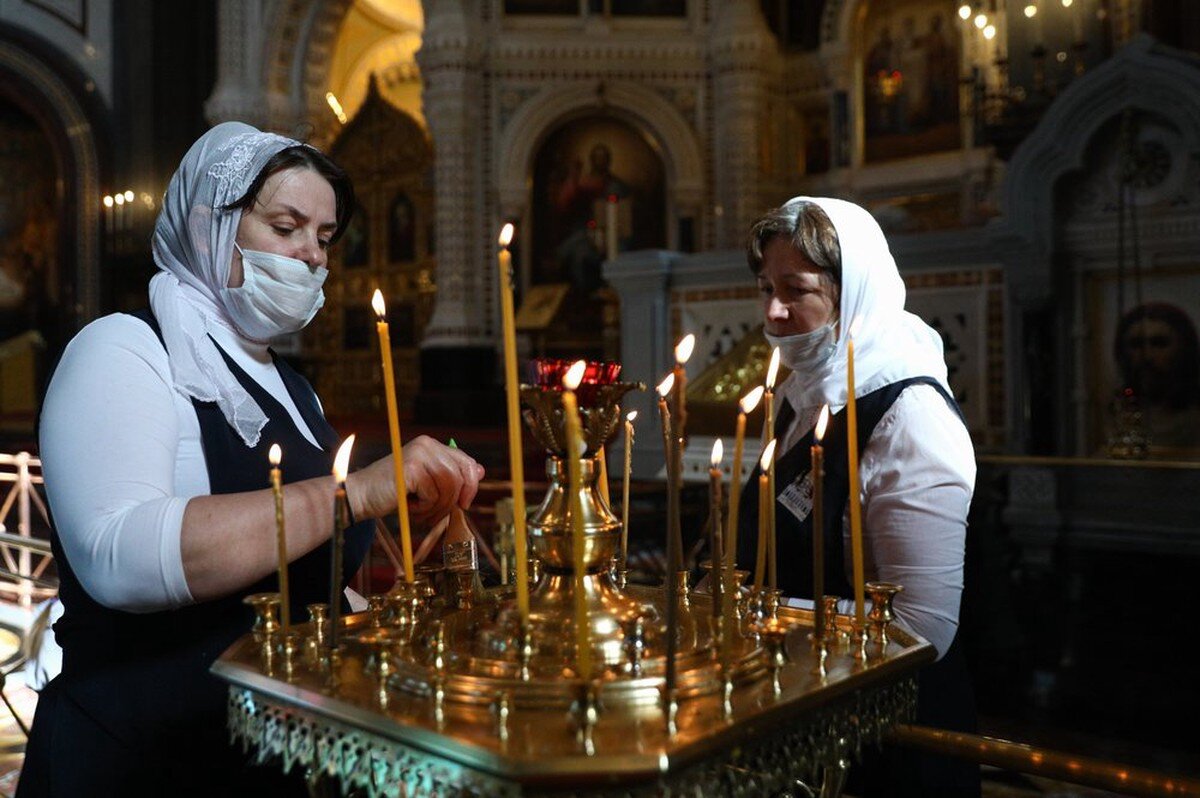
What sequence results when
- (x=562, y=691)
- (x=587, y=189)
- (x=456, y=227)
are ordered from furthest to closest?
1. (x=587, y=189)
2. (x=456, y=227)
3. (x=562, y=691)

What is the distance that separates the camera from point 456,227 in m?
12.9

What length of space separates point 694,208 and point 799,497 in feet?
38.0

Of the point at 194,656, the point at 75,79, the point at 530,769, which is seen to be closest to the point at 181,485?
the point at 194,656

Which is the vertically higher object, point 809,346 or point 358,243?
point 358,243

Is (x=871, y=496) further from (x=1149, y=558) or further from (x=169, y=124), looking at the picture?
(x=169, y=124)

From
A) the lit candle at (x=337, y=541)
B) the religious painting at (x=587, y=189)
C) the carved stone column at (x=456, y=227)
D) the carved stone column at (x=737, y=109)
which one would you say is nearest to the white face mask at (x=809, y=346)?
the lit candle at (x=337, y=541)

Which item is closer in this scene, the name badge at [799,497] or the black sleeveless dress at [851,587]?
the black sleeveless dress at [851,587]

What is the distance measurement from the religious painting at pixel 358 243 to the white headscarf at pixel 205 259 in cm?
1347

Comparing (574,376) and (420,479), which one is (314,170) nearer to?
(420,479)

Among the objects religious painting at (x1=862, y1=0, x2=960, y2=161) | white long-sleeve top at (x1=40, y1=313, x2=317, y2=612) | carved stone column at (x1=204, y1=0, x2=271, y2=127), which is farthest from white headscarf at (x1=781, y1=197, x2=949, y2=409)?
carved stone column at (x1=204, y1=0, x2=271, y2=127)

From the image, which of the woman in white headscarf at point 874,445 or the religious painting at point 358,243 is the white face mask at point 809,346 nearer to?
the woman in white headscarf at point 874,445

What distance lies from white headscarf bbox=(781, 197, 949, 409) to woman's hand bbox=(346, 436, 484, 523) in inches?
29.6

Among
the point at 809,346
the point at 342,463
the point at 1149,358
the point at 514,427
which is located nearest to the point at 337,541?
the point at 342,463

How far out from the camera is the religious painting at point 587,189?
1337 cm
